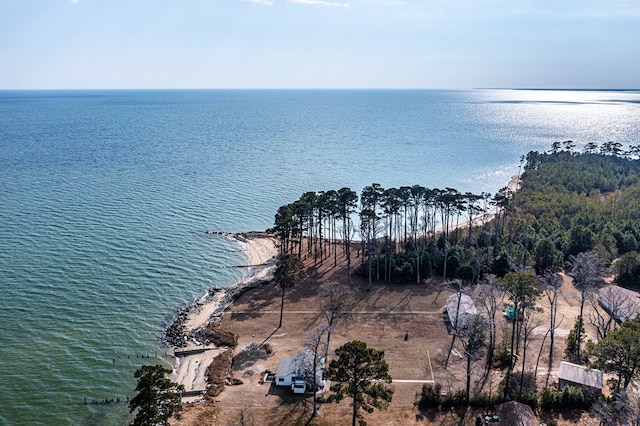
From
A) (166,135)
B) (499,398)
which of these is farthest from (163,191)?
(166,135)

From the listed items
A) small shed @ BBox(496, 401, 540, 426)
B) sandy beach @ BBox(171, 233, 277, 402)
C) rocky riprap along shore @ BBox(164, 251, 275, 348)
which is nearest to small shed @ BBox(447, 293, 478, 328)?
small shed @ BBox(496, 401, 540, 426)

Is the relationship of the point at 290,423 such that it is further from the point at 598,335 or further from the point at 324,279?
the point at 598,335

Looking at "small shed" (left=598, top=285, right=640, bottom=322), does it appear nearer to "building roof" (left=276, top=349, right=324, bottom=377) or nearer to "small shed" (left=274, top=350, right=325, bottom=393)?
"small shed" (left=274, top=350, right=325, bottom=393)

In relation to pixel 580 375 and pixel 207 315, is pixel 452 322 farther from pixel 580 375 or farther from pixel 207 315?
pixel 207 315

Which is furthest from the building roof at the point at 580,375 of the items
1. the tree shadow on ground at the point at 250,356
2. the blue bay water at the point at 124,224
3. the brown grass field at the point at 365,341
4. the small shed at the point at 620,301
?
the blue bay water at the point at 124,224

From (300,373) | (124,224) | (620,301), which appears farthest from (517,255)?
(124,224)
